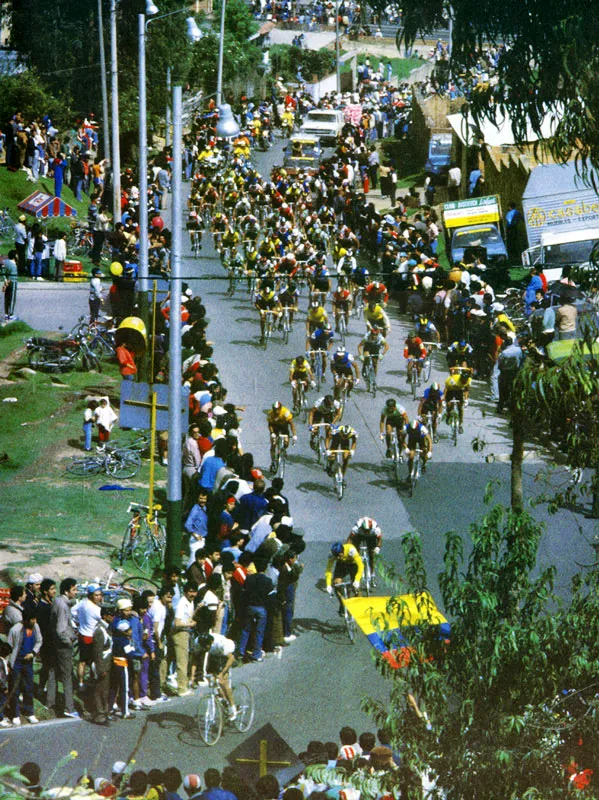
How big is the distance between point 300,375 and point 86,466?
4017mm

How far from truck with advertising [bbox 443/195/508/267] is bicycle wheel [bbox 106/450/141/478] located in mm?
11903

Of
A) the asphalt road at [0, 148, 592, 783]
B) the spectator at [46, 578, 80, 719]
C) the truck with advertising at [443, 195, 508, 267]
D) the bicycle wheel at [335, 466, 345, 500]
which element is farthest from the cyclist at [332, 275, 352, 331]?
the spectator at [46, 578, 80, 719]

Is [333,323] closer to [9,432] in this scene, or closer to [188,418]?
[9,432]

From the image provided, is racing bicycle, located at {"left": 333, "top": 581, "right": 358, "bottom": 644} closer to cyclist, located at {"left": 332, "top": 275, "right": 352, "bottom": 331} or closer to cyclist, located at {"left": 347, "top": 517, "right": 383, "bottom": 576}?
cyclist, located at {"left": 347, "top": 517, "right": 383, "bottom": 576}

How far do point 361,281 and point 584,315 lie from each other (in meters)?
18.7

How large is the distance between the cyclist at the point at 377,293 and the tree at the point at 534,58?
1510 cm

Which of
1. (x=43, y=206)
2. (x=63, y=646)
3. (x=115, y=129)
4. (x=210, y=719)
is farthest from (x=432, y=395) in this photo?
(x=115, y=129)

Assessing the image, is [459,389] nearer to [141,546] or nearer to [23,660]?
[141,546]

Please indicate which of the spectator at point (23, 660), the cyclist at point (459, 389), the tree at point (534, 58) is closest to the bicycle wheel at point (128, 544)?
the spectator at point (23, 660)

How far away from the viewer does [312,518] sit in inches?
935

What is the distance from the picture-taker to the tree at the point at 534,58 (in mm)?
13156

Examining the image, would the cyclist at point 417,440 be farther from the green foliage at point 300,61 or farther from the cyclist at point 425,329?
the green foliage at point 300,61

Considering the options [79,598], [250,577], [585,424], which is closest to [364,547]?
[250,577]

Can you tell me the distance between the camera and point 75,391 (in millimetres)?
29719
